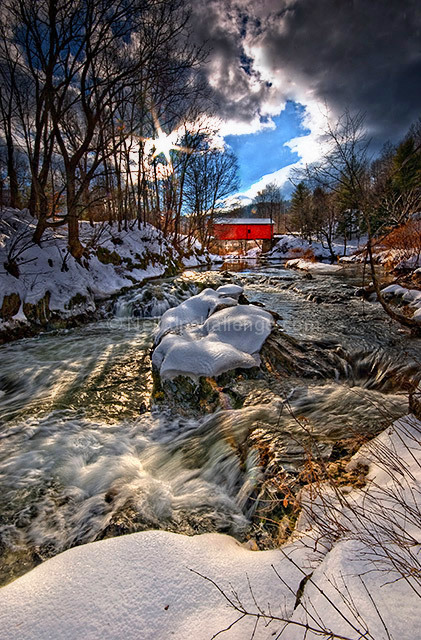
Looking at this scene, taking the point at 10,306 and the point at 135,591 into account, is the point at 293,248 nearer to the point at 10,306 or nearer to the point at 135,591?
the point at 10,306

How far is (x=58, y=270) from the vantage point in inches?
323

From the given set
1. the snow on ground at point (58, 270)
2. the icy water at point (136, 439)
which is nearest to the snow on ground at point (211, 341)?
the icy water at point (136, 439)

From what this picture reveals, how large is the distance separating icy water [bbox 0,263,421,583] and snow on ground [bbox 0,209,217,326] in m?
1.69

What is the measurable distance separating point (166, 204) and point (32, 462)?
22.1 metres

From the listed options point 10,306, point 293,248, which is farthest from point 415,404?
point 293,248

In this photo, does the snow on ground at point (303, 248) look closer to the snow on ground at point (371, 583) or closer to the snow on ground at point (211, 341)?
the snow on ground at point (211, 341)

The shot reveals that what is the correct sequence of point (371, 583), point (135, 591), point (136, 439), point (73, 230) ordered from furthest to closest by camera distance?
point (73, 230) < point (136, 439) < point (135, 591) < point (371, 583)

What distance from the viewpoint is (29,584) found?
142 cm

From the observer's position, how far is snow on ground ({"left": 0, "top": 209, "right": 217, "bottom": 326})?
6.87m

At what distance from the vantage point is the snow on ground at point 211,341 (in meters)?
3.91

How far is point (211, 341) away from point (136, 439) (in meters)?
1.80

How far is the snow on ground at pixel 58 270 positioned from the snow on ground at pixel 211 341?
3990 millimetres

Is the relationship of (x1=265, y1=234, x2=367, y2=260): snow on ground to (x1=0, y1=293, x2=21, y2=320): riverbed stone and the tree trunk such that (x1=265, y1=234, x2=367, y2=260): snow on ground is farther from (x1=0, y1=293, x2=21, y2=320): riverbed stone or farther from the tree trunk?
(x1=0, y1=293, x2=21, y2=320): riverbed stone

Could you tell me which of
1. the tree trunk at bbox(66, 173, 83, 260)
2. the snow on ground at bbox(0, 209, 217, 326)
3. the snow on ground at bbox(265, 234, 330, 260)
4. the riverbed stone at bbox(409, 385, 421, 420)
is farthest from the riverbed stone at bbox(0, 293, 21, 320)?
the snow on ground at bbox(265, 234, 330, 260)
